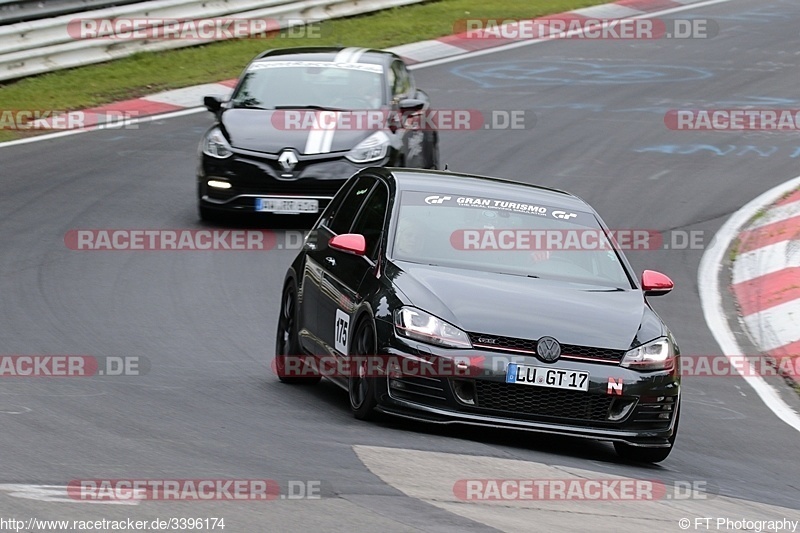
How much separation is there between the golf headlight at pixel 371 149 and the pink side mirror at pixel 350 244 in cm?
588

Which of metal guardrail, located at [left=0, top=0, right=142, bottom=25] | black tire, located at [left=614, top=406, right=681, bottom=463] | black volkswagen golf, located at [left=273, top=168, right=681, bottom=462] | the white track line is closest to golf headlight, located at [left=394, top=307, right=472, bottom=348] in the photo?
black volkswagen golf, located at [left=273, top=168, right=681, bottom=462]

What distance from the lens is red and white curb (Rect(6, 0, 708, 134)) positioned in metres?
20.2

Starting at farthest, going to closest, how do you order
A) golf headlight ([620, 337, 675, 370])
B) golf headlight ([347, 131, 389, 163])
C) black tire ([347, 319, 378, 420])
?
golf headlight ([347, 131, 389, 163]), black tire ([347, 319, 378, 420]), golf headlight ([620, 337, 675, 370])

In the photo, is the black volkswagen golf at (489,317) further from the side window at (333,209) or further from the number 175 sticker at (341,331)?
A: the side window at (333,209)

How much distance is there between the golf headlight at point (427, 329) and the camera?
7828 millimetres

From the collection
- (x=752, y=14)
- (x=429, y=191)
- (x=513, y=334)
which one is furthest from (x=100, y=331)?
(x=752, y=14)

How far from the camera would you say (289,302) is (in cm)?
1002

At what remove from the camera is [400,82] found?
16.3m

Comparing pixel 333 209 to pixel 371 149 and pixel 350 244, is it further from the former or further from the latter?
pixel 371 149

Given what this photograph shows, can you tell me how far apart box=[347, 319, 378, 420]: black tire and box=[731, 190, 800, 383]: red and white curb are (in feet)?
12.8

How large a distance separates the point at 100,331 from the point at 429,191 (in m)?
2.97

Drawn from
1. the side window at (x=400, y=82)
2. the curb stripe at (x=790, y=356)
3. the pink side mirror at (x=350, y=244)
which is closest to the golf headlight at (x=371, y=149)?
the side window at (x=400, y=82)

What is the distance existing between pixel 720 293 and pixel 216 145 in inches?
200

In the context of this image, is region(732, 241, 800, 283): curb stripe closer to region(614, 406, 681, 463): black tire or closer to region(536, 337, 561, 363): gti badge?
region(614, 406, 681, 463): black tire
